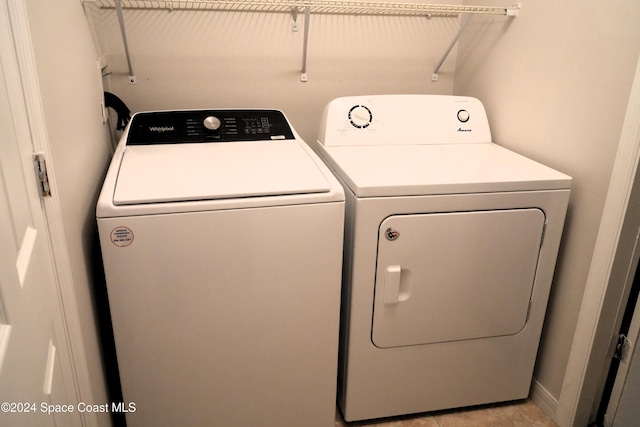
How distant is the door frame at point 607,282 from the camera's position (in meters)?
1.39

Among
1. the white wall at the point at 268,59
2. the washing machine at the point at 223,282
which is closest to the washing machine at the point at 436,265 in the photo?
the washing machine at the point at 223,282

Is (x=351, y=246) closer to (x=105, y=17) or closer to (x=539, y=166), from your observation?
(x=539, y=166)

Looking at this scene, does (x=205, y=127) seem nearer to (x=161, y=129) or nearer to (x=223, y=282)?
(x=161, y=129)

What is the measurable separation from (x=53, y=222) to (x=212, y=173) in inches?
19.9

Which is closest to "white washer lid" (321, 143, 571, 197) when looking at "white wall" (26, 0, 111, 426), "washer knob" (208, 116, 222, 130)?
"washer knob" (208, 116, 222, 130)

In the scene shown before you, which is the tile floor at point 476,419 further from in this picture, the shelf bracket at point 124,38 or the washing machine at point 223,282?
the shelf bracket at point 124,38

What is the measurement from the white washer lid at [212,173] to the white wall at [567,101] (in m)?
0.89

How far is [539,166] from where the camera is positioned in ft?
5.57

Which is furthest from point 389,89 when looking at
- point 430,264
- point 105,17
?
point 105,17

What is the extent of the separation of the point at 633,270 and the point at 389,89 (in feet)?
4.33

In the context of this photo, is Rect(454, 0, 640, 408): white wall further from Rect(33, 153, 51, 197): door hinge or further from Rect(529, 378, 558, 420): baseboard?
Rect(33, 153, 51, 197): door hinge

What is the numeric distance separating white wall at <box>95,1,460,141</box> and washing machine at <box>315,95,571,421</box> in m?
0.36

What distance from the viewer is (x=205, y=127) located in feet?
5.97

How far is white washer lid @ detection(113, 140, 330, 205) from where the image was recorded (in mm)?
1326
